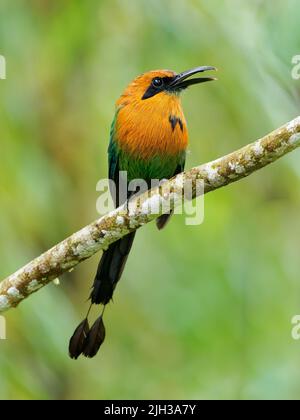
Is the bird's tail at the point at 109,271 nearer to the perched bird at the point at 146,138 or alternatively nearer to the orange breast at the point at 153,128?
the perched bird at the point at 146,138

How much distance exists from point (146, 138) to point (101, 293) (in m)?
0.91

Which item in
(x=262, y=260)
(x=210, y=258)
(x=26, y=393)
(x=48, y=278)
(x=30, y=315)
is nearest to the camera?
(x=48, y=278)

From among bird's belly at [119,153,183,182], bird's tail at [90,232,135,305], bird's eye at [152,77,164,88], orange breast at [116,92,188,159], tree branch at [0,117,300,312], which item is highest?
bird's eye at [152,77,164,88]

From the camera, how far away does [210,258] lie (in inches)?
214

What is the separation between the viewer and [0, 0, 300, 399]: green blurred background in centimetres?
478

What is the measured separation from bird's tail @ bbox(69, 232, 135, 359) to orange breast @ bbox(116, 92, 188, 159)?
524 millimetres

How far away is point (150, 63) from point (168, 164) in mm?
1178

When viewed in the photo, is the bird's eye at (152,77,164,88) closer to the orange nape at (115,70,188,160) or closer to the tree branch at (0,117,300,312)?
the orange nape at (115,70,188,160)

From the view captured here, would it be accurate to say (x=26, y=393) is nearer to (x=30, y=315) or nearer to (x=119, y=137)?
(x=30, y=315)

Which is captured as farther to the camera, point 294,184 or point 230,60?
point 294,184

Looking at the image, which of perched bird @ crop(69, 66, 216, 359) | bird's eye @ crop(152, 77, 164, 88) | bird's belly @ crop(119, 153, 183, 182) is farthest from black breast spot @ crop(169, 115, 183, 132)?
bird's eye @ crop(152, 77, 164, 88)

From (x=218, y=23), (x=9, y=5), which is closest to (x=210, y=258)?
(x=218, y=23)

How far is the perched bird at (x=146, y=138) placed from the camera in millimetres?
4301

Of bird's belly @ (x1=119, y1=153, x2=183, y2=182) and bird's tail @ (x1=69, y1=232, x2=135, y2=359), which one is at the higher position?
bird's belly @ (x1=119, y1=153, x2=183, y2=182)
